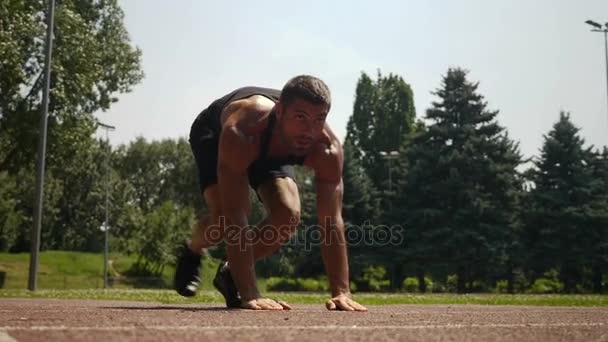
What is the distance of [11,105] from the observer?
26.5m

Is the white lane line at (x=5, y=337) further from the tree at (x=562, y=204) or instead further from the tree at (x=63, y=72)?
the tree at (x=562, y=204)

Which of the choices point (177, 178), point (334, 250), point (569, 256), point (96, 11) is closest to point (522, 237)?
point (569, 256)

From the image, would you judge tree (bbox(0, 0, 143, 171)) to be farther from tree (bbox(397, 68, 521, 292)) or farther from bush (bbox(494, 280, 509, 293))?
bush (bbox(494, 280, 509, 293))

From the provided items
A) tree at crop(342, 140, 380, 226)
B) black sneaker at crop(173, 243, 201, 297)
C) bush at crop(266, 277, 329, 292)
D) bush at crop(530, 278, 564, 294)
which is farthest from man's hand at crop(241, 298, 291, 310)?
bush at crop(266, 277, 329, 292)

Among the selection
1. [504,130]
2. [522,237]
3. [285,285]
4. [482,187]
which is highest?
[504,130]

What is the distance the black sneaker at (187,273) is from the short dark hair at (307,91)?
205 cm

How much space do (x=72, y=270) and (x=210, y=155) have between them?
154ft

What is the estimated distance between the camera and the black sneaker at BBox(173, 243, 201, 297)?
6441mm

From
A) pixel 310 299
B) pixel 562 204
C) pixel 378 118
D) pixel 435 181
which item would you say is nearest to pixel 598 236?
pixel 562 204

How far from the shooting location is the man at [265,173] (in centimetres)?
503

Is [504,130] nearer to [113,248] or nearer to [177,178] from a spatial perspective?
[113,248]

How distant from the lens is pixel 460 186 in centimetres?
3572

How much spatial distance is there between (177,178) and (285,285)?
109 ft

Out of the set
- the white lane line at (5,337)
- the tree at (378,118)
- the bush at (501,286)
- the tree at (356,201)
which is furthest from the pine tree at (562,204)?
the white lane line at (5,337)
